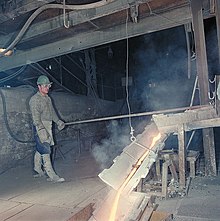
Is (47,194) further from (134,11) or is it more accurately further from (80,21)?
(134,11)

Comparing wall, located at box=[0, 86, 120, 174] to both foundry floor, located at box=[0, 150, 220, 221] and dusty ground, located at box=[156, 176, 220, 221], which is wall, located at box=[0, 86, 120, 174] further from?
dusty ground, located at box=[156, 176, 220, 221]

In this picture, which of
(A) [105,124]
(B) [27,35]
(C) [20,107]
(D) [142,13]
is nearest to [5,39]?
(B) [27,35]

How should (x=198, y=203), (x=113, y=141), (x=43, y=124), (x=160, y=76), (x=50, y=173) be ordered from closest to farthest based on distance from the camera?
1. (x=198, y=203)
2. (x=50, y=173)
3. (x=43, y=124)
4. (x=113, y=141)
5. (x=160, y=76)

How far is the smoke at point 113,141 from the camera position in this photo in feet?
22.3

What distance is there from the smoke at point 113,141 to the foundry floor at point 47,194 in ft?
5.89

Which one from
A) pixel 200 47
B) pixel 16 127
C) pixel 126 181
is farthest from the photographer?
pixel 16 127

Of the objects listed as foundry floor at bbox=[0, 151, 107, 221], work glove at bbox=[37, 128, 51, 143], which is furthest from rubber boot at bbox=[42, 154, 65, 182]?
work glove at bbox=[37, 128, 51, 143]

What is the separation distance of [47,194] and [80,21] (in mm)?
2689

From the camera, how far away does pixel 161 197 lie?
378 cm

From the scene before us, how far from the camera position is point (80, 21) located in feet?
12.9

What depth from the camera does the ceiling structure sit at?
141 inches

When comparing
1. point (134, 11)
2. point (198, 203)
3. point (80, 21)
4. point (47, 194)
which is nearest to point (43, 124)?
point (47, 194)

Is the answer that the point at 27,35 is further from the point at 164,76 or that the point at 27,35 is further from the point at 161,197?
the point at 164,76

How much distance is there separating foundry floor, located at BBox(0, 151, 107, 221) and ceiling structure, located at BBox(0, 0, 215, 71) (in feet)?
7.19
